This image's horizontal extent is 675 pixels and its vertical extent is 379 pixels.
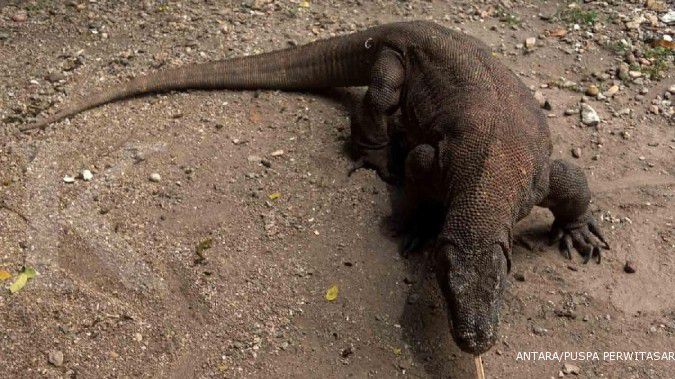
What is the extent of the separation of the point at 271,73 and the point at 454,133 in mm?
1903

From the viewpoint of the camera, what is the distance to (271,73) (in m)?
5.68

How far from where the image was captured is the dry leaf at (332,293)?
414cm

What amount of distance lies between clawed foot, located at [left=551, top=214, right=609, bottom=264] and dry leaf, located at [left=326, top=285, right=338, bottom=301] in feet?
5.02

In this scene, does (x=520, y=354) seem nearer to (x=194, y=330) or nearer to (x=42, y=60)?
(x=194, y=330)

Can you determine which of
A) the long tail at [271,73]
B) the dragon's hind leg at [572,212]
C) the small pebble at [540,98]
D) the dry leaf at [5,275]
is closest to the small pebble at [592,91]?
the small pebble at [540,98]

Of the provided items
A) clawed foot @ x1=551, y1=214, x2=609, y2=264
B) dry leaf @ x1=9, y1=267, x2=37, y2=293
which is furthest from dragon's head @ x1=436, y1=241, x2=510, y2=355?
dry leaf @ x1=9, y1=267, x2=37, y2=293

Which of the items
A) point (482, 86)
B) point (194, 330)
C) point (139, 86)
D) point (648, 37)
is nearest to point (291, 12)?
point (139, 86)

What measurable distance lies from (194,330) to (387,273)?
1.19 m

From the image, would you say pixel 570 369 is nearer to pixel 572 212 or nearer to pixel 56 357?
pixel 572 212

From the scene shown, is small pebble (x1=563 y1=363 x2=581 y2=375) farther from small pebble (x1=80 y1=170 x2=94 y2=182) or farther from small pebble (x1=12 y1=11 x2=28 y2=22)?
small pebble (x1=12 y1=11 x2=28 y2=22)

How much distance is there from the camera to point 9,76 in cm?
580

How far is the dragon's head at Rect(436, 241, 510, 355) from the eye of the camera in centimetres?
346

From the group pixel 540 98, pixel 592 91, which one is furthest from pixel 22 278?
pixel 592 91

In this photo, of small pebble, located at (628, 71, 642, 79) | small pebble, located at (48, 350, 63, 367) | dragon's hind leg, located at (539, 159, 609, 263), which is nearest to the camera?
small pebble, located at (48, 350, 63, 367)
